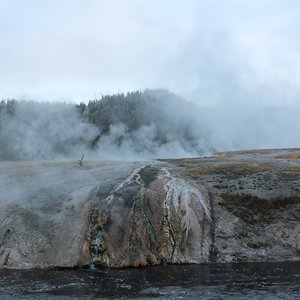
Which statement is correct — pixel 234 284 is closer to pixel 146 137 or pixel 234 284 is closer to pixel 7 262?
pixel 7 262

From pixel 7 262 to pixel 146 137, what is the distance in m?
45.4

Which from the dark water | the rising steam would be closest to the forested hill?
the rising steam

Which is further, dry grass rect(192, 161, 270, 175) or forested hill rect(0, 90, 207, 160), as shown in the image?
forested hill rect(0, 90, 207, 160)

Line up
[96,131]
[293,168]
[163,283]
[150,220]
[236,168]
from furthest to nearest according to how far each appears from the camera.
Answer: [96,131] < [236,168] < [293,168] < [150,220] < [163,283]

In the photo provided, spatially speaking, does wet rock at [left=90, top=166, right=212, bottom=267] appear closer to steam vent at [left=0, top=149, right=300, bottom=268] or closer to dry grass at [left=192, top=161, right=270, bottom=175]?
steam vent at [left=0, top=149, right=300, bottom=268]

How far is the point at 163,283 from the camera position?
19953mm

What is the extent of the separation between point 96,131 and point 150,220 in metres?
42.8

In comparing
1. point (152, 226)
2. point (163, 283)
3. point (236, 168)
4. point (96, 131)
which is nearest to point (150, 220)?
point (152, 226)

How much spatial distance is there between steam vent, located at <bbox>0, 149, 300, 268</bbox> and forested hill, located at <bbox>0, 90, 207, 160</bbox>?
100 feet

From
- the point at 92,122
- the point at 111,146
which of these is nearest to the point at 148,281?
the point at 111,146

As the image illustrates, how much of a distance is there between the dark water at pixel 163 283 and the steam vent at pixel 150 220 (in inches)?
55.5

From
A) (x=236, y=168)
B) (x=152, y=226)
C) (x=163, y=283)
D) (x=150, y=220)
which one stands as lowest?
(x=163, y=283)

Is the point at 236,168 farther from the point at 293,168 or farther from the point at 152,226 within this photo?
the point at 152,226

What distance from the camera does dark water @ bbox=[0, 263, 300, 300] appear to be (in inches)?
714
